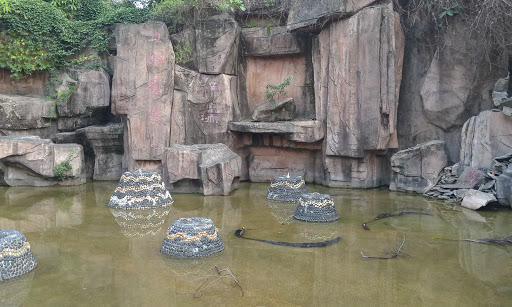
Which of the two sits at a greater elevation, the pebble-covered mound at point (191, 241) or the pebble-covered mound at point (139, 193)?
the pebble-covered mound at point (139, 193)

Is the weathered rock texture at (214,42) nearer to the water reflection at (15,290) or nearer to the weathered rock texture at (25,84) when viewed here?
the weathered rock texture at (25,84)

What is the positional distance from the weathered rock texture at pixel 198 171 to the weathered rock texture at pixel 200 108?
1.20 m

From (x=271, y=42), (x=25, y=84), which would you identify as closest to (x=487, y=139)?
(x=271, y=42)

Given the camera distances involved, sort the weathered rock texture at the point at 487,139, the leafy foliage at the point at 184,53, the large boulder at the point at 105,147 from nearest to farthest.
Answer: the weathered rock texture at the point at 487,139
the leafy foliage at the point at 184,53
the large boulder at the point at 105,147

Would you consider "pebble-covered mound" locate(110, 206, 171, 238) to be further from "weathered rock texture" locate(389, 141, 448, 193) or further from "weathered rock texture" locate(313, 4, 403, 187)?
"weathered rock texture" locate(389, 141, 448, 193)

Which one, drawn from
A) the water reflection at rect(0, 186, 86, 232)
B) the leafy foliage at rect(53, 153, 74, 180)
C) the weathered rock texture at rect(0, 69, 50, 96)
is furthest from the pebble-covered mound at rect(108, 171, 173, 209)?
the weathered rock texture at rect(0, 69, 50, 96)

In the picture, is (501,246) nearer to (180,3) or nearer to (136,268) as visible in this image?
(136,268)

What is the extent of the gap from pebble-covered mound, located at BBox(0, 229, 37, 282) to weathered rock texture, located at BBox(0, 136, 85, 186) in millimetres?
4245

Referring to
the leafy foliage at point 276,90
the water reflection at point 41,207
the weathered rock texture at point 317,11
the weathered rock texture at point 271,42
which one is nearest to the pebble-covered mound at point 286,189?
the leafy foliage at point 276,90

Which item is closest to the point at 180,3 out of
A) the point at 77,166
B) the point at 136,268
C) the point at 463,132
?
the point at 77,166

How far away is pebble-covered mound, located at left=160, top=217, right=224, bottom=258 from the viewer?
4.00 meters

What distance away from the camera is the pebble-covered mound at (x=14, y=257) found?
3.41 meters

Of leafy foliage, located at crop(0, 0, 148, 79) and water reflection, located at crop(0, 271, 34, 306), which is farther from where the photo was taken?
leafy foliage, located at crop(0, 0, 148, 79)

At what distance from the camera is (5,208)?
6.05 metres
